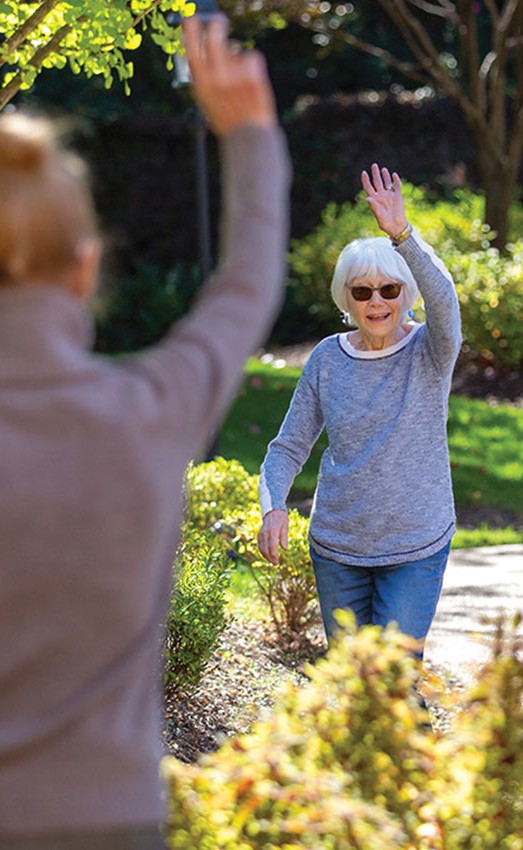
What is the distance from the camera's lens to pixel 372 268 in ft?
13.7

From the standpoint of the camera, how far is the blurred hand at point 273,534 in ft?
13.3

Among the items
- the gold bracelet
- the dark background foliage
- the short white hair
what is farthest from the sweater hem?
the dark background foliage

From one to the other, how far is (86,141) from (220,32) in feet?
57.4

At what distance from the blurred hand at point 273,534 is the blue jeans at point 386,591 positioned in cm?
25

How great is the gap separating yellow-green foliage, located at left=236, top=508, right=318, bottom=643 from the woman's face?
6.53 ft

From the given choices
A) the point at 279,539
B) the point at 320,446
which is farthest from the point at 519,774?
the point at 320,446

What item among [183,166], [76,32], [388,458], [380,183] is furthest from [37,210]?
[183,166]

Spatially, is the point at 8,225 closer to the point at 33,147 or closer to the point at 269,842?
the point at 33,147

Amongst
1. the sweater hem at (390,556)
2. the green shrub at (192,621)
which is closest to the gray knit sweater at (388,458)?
the sweater hem at (390,556)

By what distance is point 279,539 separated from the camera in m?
4.07

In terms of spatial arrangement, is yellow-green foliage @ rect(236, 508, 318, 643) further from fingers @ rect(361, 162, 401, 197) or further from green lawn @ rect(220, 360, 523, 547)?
green lawn @ rect(220, 360, 523, 547)

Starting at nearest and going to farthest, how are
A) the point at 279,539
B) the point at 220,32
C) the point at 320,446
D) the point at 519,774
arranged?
1. the point at 220,32
2. the point at 519,774
3. the point at 279,539
4. the point at 320,446

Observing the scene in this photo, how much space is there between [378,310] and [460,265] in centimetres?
1068

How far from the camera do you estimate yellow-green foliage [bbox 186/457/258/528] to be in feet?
23.6
